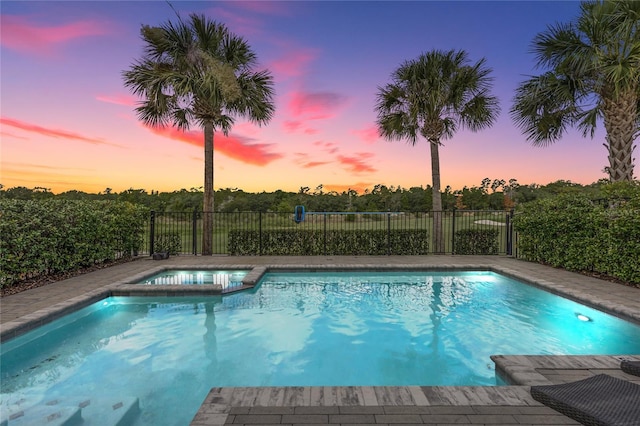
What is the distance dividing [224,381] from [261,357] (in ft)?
2.11

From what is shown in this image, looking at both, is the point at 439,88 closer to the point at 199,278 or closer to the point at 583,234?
the point at 583,234

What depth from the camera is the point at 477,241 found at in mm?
10250

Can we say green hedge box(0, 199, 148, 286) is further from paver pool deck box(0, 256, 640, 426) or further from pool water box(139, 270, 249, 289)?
pool water box(139, 270, 249, 289)

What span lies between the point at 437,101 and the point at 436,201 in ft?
10.5

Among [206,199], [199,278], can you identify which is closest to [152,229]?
[206,199]

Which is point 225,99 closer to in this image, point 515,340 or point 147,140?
point 147,140

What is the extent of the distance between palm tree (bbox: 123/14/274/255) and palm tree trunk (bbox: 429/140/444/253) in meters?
5.59

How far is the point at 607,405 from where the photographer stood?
2008mm

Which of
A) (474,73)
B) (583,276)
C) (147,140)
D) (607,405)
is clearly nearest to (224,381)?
(607,405)

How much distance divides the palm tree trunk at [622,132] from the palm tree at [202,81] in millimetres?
A: 9594

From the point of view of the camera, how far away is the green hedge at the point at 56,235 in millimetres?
5324

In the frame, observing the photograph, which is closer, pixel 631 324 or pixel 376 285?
pixel 631 324

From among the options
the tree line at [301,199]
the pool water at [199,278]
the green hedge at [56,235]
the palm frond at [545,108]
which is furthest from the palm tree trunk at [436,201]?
the green hedge at [56,235]

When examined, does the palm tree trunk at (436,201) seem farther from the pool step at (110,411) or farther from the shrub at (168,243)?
the pool step at (110,411)
